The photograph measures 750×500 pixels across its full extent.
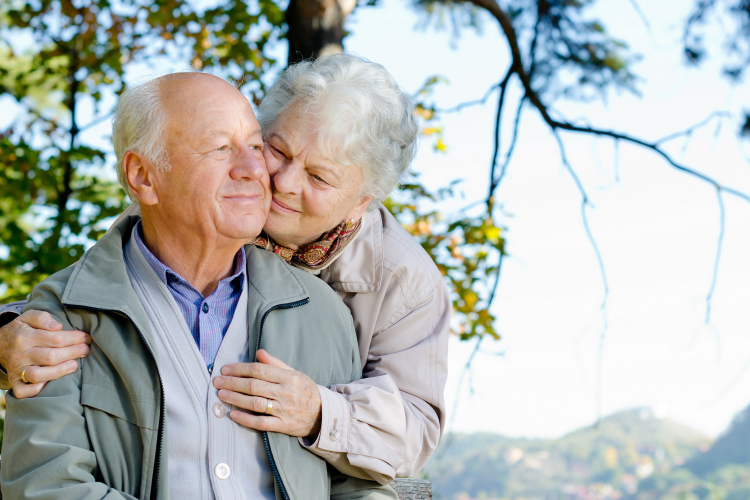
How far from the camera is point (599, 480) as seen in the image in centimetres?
4709

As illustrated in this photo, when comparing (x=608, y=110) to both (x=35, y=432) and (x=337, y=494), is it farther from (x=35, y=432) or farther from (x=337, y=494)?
(x=35, y=432)

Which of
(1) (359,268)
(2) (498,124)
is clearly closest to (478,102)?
(2) (498,124)

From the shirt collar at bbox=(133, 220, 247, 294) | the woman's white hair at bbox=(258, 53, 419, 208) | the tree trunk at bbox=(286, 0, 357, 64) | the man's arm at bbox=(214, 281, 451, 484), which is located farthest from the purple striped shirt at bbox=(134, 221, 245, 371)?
the tree trunk at bbox=(286, 0, 357, 64)

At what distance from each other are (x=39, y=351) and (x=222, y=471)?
509mm

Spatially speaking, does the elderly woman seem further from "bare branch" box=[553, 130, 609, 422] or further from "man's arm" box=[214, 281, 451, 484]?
"bare branch" box=[553, 130, 609, 422]

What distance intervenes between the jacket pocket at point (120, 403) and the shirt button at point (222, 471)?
0.59 ft

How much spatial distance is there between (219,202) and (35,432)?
26.8 inches

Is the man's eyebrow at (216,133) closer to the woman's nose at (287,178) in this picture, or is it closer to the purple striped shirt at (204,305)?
the woman's nose at (287,178)

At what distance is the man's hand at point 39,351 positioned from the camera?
155cm

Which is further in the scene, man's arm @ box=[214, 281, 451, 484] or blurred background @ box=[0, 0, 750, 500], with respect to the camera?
blurred background @ box=[0, 0, 750, 500]

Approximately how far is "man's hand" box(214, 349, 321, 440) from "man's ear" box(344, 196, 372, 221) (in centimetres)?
58

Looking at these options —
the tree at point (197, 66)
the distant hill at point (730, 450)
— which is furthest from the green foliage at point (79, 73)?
the distant hill at point (730, 450)

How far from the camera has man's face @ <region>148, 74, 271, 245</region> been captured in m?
1.74

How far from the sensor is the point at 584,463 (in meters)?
48.4
